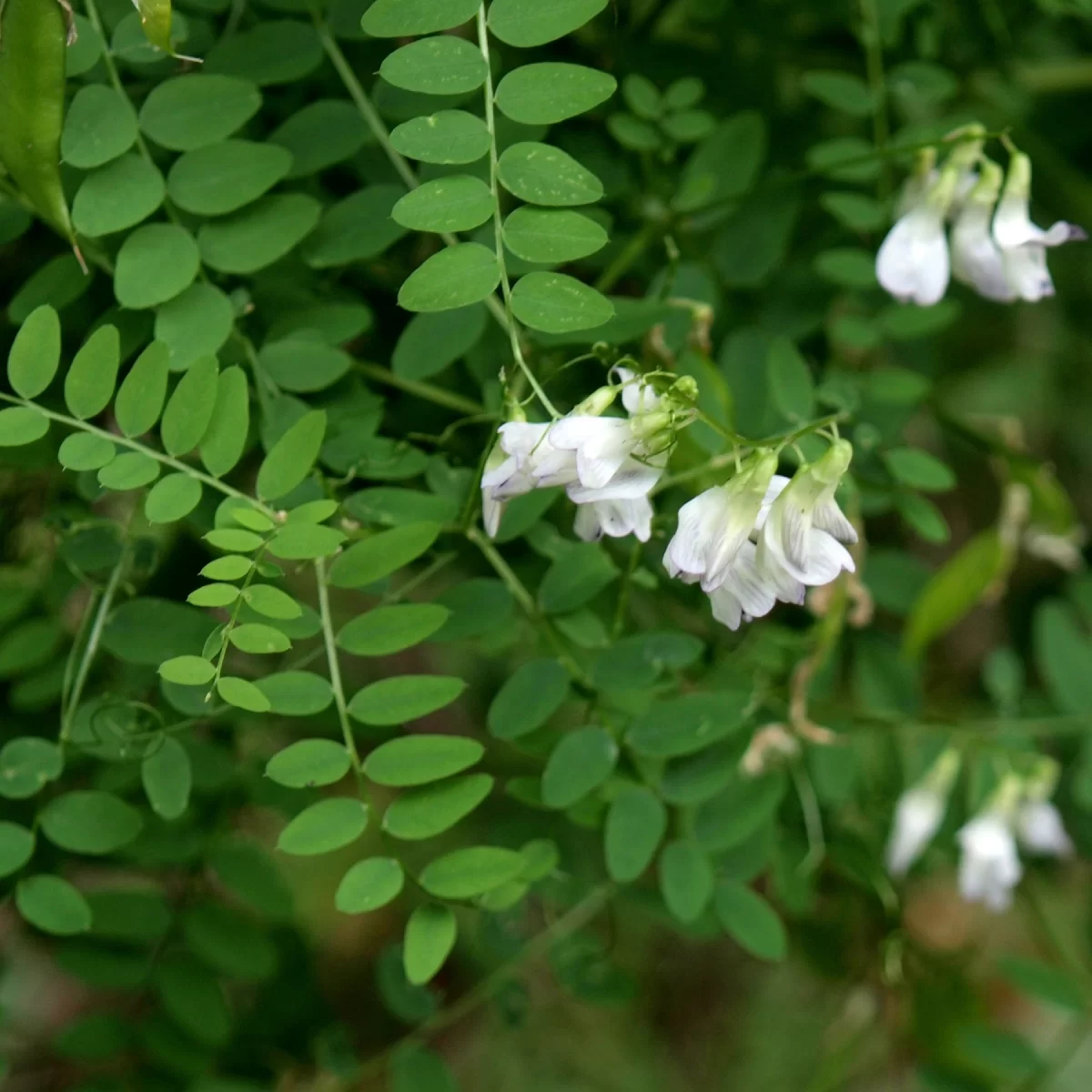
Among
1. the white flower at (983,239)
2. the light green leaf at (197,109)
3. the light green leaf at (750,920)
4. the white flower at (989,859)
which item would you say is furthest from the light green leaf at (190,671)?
the white flower at (989,859)

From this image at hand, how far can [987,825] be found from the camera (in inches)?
39.1

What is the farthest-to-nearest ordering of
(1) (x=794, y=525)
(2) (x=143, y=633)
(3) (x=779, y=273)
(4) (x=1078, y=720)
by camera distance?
(4) (x=1078, y=720) < (3) (x=779, y=273) < (2) (x=143, y=633) < (1) (x=794, y=525)

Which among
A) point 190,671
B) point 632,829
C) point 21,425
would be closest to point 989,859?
point 632,829

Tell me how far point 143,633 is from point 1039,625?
841 millimetres

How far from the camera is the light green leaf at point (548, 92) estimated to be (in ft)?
2.05

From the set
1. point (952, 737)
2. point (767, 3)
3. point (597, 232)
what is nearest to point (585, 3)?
point (597, 232)

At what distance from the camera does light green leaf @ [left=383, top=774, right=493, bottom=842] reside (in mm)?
637

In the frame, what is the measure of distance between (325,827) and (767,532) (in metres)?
0.29

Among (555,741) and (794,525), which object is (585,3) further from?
(555,741)

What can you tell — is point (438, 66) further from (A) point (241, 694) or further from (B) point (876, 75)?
(B) point (876, 75)

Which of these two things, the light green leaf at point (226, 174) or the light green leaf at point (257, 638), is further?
the light green leaf at point (226, 174)

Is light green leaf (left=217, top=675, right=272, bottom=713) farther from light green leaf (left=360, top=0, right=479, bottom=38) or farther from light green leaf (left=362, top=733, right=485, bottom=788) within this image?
light green leaf (left=360, top=0, right=479, bottom=38)

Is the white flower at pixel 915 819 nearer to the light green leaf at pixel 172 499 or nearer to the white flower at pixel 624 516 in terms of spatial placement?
the white flower at pixel 624 516

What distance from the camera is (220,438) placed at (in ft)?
2.10
